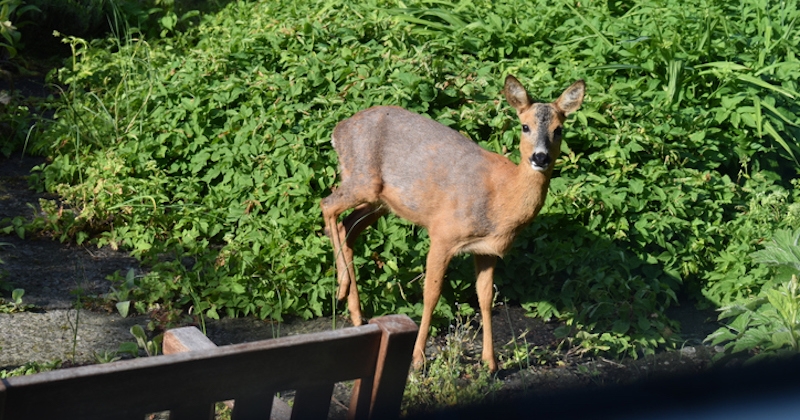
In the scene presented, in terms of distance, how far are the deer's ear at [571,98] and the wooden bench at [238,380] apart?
2.93 meters

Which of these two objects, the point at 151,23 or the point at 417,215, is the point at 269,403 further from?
the point at 151,23

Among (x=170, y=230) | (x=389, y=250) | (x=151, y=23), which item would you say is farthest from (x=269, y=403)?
(x=151, y=23)

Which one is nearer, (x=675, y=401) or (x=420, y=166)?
(x=675, y=401)

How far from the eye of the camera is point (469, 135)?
22.3ft

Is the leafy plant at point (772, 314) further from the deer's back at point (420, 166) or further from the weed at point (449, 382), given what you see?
the deer's back at point (420, 166)

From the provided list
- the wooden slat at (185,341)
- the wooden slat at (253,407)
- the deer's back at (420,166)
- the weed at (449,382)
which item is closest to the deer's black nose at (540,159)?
the deer's back at (420,166)

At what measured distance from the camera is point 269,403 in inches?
94.7

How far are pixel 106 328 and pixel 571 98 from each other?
9.55 ft

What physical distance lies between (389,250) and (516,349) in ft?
3.76

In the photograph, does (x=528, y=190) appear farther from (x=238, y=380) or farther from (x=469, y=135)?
(x=238, y=380)

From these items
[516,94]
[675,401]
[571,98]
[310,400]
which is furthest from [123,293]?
[675,401]

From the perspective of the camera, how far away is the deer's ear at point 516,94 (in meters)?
5.17

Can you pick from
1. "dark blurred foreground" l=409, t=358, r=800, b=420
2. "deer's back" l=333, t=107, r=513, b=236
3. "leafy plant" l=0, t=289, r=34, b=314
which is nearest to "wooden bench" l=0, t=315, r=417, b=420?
"dark blurred foreground" l=409, t=358, r=800, b=420

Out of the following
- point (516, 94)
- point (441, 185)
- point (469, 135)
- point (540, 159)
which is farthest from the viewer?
point (469, 135)
